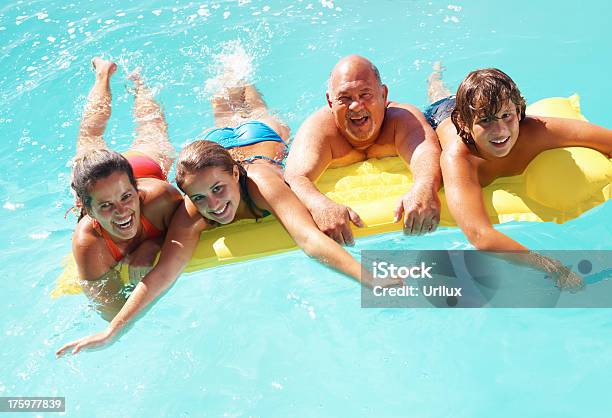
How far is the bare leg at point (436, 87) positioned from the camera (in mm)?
5573

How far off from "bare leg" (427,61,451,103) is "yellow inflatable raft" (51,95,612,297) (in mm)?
1407

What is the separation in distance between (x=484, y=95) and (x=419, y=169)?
60cm

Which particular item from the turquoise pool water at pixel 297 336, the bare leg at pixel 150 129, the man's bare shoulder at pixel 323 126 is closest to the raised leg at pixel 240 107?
the turquoise pool water at pixel 297 336

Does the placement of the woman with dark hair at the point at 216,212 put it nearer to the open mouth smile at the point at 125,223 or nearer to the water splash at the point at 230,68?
the open mouth smile at the point at 125,223

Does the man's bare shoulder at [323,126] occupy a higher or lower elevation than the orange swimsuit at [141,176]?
higher

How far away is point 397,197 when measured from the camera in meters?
3.92

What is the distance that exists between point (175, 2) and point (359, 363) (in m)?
5.52

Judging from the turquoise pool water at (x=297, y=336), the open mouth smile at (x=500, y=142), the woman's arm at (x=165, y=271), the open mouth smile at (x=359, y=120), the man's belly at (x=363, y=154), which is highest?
the open mouth smile at (x=359, y=120)

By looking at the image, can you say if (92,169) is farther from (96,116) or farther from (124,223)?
(96,116)

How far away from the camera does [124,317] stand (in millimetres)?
3502

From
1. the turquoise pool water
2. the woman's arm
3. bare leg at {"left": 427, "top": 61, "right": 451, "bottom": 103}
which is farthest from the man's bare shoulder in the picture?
bare leg at {"left": 427, "top": 61, "right": 451, "bottom": 103}

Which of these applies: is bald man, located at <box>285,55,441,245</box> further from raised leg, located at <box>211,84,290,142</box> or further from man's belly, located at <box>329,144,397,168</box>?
raised leg, located at <box>211,84,290,142</box>

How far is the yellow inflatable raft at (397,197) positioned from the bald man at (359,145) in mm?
120

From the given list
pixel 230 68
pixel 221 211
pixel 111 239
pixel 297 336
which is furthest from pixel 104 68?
pixel 297 336
